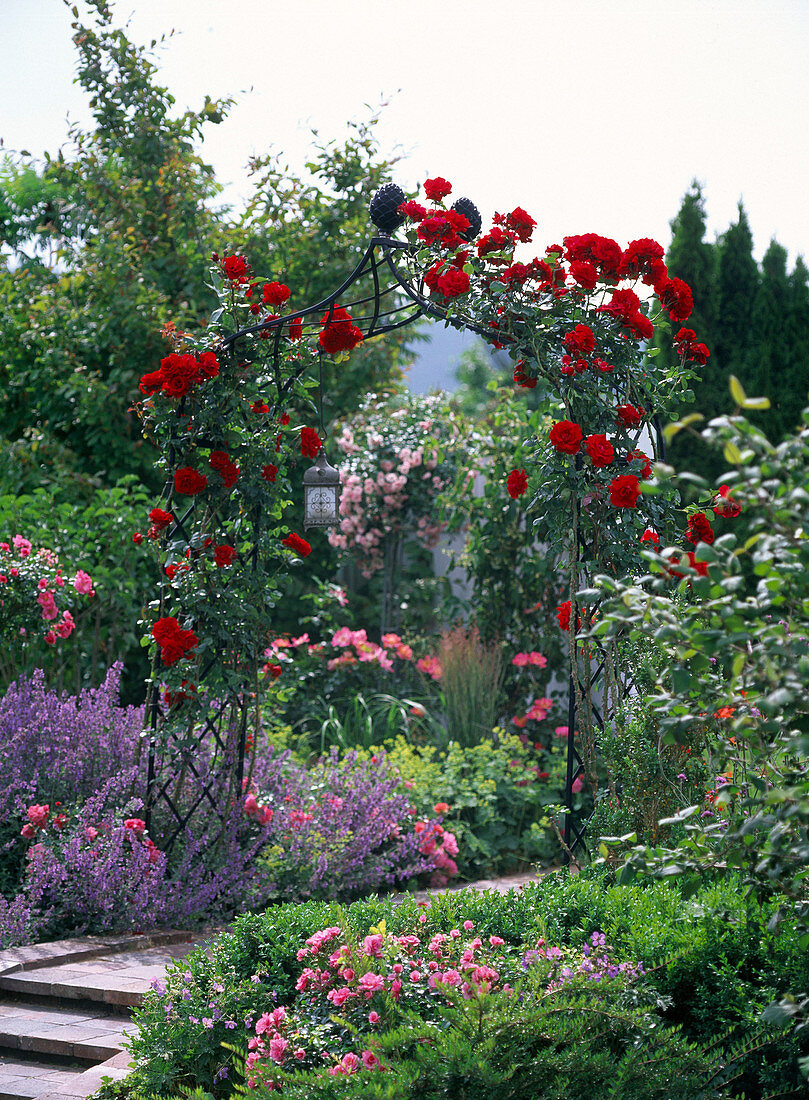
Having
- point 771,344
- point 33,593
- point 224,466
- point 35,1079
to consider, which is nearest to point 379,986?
point 35,1079

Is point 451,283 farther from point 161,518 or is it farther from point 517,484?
point 161,518

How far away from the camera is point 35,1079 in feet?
8.79

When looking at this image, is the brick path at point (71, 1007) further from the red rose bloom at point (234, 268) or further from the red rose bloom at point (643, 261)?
the red rose bloom at point (643, 261)

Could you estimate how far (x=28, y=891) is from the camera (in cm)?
363

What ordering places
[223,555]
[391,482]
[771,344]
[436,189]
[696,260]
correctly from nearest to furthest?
1. [436,189]
2. [223,555]
3. [391,482]
4. [771,344]
5. [696,260]

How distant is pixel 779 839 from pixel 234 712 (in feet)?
9.50

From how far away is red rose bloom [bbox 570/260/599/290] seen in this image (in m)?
3.49

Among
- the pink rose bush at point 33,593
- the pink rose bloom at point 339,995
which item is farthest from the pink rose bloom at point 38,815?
the pink rose bloom at point 339,995

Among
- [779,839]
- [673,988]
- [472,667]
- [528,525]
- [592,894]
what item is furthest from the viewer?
[528,525]

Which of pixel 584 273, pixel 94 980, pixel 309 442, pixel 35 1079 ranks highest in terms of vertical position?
pixel 584 273

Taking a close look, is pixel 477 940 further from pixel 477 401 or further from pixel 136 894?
pixel 477 401

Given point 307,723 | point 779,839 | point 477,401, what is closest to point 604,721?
point 779,839

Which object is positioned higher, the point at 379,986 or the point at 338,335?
the point at 338,335

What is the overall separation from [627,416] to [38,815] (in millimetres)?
2666
